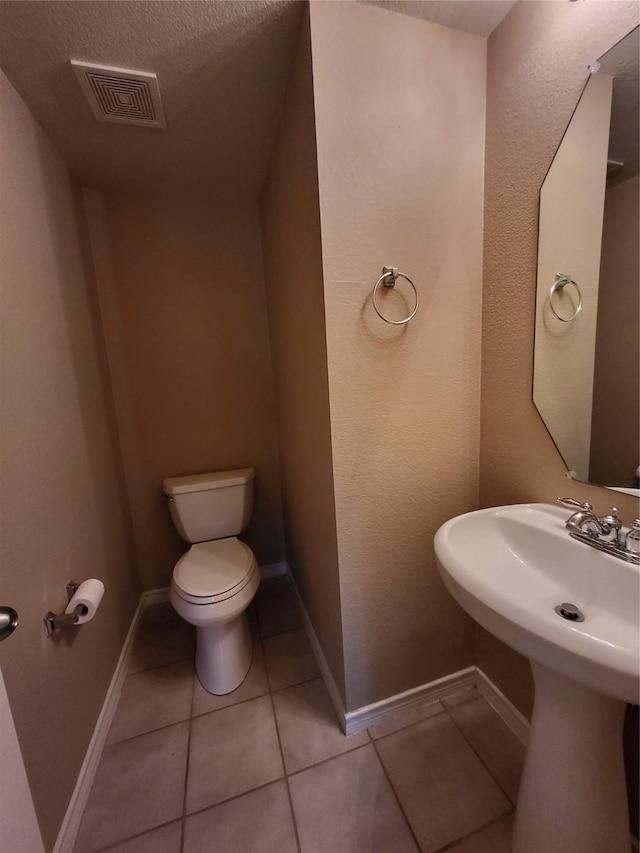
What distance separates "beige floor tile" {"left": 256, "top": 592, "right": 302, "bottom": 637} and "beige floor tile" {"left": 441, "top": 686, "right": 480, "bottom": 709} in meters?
0.75

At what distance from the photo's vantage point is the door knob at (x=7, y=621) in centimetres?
55

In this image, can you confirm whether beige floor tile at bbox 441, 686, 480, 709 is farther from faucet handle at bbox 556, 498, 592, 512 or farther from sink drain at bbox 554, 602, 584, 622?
faucet handle at bbox 556, 498, 592, 512

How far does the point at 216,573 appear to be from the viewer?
1.45 meters

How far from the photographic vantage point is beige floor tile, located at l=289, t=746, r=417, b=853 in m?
0.94

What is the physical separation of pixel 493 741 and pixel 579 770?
0.53 metres

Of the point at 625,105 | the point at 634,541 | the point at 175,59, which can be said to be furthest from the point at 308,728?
the point at 175,59

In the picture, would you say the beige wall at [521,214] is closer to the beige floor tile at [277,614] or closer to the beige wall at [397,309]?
the beige wall at [397,309]

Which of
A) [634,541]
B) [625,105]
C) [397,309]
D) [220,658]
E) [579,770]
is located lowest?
[220,658]

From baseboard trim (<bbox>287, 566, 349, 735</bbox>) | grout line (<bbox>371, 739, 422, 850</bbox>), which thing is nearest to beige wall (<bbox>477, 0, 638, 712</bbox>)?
grout line (<bbox>371, 739, 422, 850</bbox>)

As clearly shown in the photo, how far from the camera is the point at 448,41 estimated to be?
99 cm

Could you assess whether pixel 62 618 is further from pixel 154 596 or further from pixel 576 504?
pixel 576 504

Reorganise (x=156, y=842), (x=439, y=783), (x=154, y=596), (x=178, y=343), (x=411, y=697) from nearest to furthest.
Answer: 1. (x=156, y=842)
2. (x=439, y=783)
3. (x=411, y=697)
4. (x=178, y=343)
5. (x=154, y=596)

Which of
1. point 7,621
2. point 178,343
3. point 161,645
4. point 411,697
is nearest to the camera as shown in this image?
point 7,621

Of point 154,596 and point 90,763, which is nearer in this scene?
point 90,763
